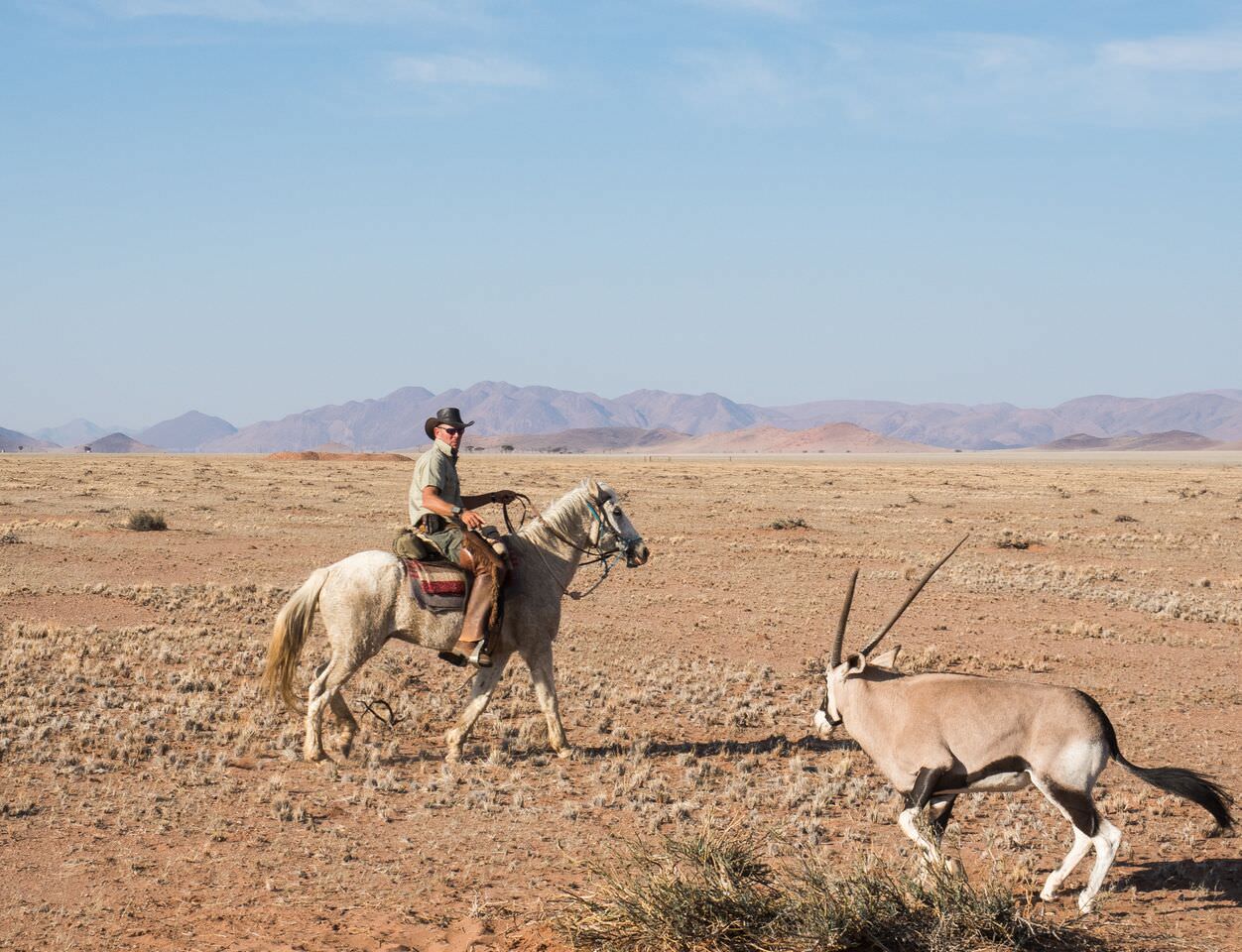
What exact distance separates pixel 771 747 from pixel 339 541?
18524mm

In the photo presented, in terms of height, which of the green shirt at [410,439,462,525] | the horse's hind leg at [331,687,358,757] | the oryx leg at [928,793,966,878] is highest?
the green shirt at [410,439,462,525]

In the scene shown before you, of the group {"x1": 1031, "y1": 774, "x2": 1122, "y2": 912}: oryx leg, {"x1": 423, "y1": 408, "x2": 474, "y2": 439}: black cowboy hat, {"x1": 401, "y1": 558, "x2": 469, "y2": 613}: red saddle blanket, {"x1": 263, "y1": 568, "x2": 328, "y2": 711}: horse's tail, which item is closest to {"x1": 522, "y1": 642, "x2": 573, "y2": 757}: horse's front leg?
{"x1": 401, "y1": 558, "x2": 469, "y2": 613}: red saddle blanket

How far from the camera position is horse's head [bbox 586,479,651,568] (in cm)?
1066

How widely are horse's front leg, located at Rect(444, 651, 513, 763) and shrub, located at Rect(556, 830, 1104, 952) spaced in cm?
395

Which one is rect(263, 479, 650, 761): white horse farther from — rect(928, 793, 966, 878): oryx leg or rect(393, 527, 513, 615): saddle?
rect(928, 793, 966, 878): oryx leg

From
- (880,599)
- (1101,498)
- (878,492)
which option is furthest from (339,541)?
(1101,498)

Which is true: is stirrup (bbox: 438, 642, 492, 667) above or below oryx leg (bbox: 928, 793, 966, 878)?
above

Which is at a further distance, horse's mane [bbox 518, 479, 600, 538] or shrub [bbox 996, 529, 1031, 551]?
shrub [bbox 996, 529, 1031, 551]


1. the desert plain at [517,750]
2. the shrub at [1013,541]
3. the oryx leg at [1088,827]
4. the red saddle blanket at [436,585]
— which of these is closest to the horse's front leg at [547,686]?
the desert plain at [517,750]

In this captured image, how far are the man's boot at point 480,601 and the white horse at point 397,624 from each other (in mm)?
173

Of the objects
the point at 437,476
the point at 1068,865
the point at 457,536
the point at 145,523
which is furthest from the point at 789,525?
the point at 1068,865

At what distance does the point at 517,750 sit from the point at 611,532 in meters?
2.23

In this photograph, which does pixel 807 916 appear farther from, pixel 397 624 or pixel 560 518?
pixel 560 518

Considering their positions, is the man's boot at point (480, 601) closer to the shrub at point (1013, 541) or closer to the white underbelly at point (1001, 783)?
the white underbelly at point (1001, 783)
